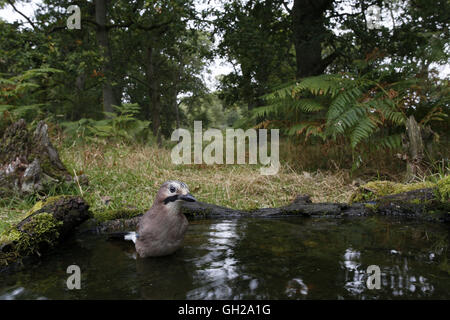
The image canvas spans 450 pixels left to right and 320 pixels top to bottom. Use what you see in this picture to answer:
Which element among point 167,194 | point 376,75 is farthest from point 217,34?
point 167,194

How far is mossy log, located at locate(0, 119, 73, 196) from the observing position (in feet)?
12.6

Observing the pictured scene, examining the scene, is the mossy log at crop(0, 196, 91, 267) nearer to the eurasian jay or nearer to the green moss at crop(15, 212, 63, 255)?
the green moss at crop(15, 212, 63, 255)

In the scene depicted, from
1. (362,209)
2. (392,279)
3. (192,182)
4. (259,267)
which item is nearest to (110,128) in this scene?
(192,182)

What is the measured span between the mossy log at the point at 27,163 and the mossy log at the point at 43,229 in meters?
1.30

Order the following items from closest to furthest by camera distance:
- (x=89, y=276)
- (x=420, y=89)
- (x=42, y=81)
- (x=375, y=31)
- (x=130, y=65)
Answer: (x=89, y=276), (x=420, y=89), (x=375, y=31), (x=42, y=81), (x=130, y=65)

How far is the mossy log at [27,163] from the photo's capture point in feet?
12.6

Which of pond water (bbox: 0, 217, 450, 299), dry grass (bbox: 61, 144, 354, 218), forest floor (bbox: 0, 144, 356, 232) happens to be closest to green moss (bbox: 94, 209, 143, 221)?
pond water (bbox: 0, 217, 450, 299)

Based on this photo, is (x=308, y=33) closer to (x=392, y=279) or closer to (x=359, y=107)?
(x=359, y=107)

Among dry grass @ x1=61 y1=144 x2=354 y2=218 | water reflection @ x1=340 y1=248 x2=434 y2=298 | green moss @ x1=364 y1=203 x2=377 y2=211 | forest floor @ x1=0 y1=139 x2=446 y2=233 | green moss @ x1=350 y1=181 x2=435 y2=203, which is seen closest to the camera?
water reflection @ x1=340 y1=248 x2=434 y2=298

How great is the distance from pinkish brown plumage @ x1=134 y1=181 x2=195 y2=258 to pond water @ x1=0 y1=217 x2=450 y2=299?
9 centimetres

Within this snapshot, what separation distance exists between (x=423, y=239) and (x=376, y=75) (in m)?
4.12

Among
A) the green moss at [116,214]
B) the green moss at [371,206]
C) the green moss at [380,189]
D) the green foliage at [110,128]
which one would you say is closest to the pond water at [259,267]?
the green moss at [116,214]

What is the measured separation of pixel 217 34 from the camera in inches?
350
